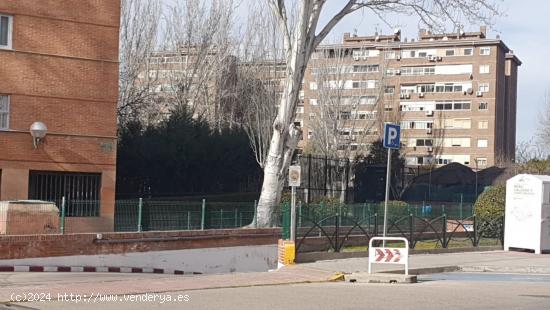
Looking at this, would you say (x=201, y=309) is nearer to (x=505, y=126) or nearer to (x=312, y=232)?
(x=312, y=232)

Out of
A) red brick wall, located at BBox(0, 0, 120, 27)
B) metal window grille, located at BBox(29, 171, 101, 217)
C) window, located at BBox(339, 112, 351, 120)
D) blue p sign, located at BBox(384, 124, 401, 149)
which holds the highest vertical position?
red brick wall, located at BBox(0, 0, 120, 27)

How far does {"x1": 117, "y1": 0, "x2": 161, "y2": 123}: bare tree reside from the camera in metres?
44.0

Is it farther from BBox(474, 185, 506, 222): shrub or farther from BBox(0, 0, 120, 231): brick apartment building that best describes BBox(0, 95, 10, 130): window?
BBox(474, 185, 506, 222): shrub

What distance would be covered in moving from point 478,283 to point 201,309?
770cm

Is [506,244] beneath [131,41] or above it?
beneath

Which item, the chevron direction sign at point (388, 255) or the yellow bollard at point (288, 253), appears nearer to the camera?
the chevron direction sign at point (388, 255)

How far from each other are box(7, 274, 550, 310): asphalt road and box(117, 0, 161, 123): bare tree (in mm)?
29835

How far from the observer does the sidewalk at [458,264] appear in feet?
61.2

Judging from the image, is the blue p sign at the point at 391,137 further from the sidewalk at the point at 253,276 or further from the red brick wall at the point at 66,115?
the red brick wall at the point at 66,115

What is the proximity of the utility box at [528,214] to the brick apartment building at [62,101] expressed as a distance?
13.8m

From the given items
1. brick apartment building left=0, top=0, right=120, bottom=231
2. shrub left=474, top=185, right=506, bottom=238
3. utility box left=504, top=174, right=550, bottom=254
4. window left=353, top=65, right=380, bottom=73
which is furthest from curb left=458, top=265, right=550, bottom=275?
window left=353, top=65, right=380, bottom=73

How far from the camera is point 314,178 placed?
129ft

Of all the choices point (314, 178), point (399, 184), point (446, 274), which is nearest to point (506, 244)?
point (446, 274)

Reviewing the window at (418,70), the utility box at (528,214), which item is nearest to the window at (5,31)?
the utility box at (528,214)
